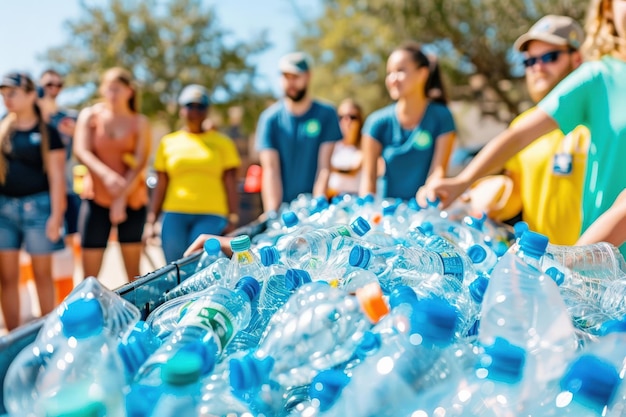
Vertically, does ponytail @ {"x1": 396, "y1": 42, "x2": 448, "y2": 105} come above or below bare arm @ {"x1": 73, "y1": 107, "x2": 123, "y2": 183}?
above

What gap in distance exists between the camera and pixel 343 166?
20.0 ft

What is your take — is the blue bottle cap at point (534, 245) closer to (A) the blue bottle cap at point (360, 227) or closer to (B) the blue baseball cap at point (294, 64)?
(A) the blue bottle cap at point (360, 227)

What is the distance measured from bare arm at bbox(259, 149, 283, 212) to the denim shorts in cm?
159

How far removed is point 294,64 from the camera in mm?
3891

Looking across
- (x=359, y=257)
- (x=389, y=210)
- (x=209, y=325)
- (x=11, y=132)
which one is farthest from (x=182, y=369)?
(x=11, y=132)

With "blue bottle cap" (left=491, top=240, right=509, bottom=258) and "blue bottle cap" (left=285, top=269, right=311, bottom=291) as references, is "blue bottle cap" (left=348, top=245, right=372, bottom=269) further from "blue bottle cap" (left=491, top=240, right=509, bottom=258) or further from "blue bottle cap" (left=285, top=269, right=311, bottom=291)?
"blue bottle cap" (left=491, top=240, right=509, bottom=258)

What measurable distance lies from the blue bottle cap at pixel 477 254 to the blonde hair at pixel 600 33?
101 cm

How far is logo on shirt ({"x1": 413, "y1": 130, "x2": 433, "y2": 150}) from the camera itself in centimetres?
358

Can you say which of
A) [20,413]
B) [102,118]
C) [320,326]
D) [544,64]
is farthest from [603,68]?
[102,118]

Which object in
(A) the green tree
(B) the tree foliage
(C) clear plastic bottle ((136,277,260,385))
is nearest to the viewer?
(C) clear plastic bottle ((136,277,260,385))

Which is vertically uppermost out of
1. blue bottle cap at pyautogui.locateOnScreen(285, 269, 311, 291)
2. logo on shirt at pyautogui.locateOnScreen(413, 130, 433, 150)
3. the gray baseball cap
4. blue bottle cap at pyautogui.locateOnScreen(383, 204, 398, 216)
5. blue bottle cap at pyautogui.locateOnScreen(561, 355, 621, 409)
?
the gray baseball cap

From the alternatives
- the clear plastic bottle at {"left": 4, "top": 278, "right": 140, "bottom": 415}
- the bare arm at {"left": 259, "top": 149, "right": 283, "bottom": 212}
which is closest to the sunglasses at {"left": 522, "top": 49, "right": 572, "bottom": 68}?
the bare arm at {"left": 259, "top": 149, "right": 283, "bottom": 212}

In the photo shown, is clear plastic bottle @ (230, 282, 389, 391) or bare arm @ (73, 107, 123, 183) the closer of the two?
clear plastic bottle @ (230, 282, 389, 391)

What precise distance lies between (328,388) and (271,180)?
280 cm
